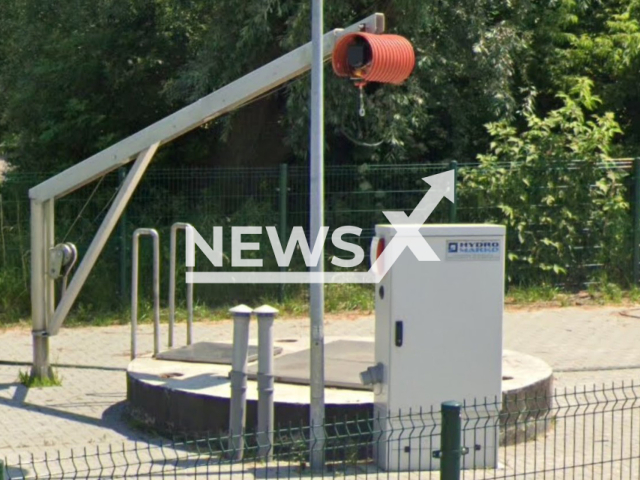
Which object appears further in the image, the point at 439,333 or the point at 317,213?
the point at 439,333

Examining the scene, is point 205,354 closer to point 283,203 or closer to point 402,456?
point 402,456

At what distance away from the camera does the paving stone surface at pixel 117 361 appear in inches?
338

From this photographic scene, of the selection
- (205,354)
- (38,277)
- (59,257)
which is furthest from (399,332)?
(38,277)

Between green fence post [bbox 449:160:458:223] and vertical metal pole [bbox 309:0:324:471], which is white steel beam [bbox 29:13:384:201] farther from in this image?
green fence post [bbox 449:160:458:223]

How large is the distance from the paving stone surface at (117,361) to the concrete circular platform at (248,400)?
0.28 m

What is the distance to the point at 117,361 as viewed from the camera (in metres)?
11.6

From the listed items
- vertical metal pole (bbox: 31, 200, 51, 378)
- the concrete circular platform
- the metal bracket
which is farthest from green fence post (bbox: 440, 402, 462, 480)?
vertical metal pole (bbox: 31, 200, 51, 378)

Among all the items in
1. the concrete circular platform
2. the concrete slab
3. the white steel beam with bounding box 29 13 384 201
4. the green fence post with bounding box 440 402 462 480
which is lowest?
the concrete circular platform

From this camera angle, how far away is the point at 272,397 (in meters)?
7.76

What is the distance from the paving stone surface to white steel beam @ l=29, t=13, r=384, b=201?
1835 mm

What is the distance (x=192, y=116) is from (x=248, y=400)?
2764 millimetres

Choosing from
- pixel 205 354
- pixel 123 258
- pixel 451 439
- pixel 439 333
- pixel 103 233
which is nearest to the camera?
pixel 451 439

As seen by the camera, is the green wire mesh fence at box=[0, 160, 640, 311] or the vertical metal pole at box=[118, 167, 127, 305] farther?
the green wire mesh fence at box=[0, 160, 640, 311]

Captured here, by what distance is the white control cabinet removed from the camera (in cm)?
740
